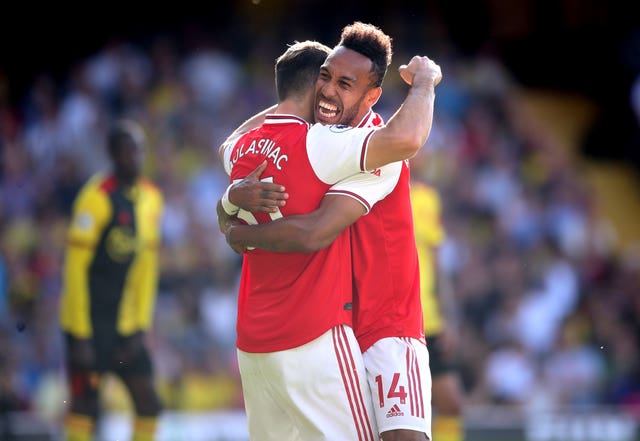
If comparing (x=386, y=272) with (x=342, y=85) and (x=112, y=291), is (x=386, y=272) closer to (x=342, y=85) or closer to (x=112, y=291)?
(x=342, y=85)

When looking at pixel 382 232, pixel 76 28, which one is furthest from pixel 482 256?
pixel 382 232

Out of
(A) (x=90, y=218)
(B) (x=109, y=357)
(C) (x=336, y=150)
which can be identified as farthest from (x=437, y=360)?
(C) (x=336, y=150)

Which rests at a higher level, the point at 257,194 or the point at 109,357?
the point at 257,194

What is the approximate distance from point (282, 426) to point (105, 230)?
458 centimetres

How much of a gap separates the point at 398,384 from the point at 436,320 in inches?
162

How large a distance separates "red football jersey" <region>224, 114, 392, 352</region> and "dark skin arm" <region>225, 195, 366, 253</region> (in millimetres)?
63

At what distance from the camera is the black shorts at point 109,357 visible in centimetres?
915

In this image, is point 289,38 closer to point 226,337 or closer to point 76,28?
point 76,28

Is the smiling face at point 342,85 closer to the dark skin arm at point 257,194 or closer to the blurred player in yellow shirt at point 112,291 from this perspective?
the dark skin arm at point 257,194

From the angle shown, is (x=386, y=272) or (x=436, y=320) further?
(x=436, y=320)

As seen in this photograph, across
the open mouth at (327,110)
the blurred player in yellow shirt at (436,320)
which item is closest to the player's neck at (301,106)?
the open mouth at (327,110)

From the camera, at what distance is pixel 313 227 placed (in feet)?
15.6

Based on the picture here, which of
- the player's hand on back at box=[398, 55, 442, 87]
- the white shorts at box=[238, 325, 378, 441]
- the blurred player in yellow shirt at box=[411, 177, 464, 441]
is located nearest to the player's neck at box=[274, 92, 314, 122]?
the player's hand on back at box=[398, 55, 442, 87]

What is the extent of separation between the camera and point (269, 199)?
4883mm
